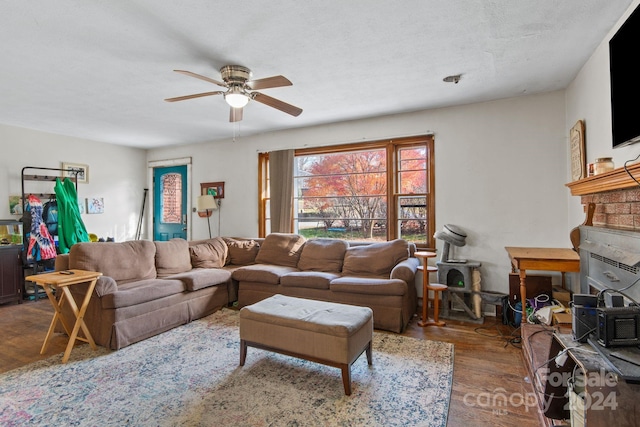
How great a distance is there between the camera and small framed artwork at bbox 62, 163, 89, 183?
5.12 m

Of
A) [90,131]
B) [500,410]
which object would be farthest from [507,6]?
[90,131]

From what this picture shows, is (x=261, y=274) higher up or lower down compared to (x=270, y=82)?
lower down

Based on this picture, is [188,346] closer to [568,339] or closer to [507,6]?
[568,339]

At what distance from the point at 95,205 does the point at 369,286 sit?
16.6ft

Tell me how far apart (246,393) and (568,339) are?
1931 millimetres

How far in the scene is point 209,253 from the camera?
4.45 meters

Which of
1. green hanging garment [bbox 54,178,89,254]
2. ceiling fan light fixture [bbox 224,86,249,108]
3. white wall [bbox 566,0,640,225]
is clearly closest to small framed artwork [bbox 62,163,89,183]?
green hanging garment [bbox 54,178,89,254]

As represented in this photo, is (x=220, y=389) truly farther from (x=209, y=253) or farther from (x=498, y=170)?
(x=498, y=170)

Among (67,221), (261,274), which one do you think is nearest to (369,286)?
(261,274)

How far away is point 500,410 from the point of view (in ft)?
6.40

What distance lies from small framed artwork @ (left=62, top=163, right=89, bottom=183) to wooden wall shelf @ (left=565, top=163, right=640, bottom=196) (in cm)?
659

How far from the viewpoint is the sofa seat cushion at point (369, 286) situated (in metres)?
3.21

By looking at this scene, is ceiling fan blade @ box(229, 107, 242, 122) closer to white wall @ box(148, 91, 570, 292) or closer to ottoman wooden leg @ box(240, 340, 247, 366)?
white wall @ box(148, 91, 570, 292)

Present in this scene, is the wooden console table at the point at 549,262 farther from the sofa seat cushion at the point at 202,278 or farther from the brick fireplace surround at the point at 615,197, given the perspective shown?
the sofa seat cushion at the point at 202,278
